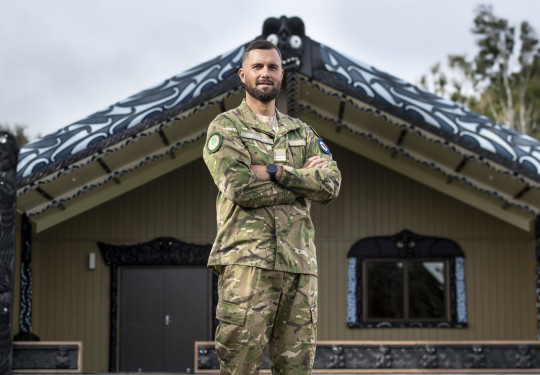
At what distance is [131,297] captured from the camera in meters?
11.7

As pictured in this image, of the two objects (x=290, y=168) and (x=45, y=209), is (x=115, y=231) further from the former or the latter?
(x=290, y=168)

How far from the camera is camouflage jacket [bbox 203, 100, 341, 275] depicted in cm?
280

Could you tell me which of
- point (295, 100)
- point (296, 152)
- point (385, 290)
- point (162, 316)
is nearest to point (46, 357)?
point (295, 100)

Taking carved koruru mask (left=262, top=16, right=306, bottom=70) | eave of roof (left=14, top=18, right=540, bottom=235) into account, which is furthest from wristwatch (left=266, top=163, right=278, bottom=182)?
eave of roof (left=14, top=18, right=540, bottom=235)

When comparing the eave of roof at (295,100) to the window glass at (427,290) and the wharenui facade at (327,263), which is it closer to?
the wharenui facade at (327,263)

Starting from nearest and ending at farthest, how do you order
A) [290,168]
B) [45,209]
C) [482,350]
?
[290,168], [482,350], [45,209]

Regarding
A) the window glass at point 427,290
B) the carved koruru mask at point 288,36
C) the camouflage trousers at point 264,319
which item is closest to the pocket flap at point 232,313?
the camouflage trousers at point 264,319

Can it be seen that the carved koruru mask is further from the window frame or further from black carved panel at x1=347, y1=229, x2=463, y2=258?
the window frame

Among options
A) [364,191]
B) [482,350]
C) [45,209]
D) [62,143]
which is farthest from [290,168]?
[364,191]

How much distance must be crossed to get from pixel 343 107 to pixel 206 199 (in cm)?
323

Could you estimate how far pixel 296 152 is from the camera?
10.0ft

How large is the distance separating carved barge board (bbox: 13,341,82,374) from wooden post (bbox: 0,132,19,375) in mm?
715

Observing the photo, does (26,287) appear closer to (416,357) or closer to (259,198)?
(416,357)

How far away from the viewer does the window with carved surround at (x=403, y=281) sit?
11531mm
